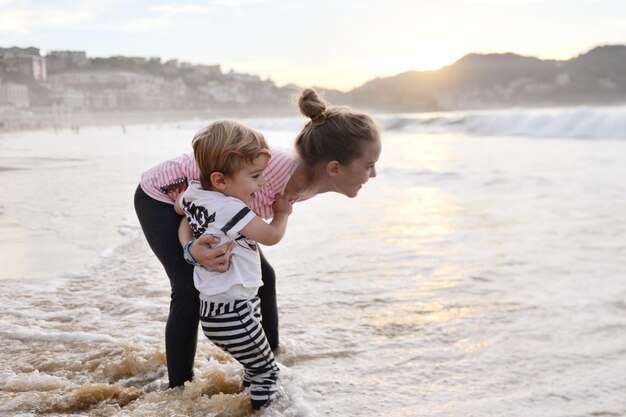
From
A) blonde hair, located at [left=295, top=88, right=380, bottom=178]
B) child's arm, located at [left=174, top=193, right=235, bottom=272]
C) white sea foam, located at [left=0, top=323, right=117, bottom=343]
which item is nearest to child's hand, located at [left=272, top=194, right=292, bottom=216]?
blonde hair, located at [left=295, top=88, right=380, bottom=178]

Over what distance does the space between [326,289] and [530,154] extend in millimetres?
11704

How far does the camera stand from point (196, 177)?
7.82 ft

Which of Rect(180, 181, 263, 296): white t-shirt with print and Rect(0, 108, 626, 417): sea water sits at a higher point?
Rect(180, 181, 263, 296): white t-shirt with print

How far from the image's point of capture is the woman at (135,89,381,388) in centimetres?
231

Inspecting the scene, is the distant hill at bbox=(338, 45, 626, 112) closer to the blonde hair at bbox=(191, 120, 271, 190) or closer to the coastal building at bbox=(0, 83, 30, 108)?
the coastal building at bbox=(0, 83, 30, 108)

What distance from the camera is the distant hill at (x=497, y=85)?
6838cm

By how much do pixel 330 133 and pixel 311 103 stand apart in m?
0.13

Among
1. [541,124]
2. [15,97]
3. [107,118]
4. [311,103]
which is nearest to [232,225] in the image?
[311,103]

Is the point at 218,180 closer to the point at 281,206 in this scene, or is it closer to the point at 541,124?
the point at 281,206

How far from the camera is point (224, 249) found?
2.06 meters

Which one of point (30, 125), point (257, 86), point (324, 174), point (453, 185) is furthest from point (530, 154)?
point (257, 86)

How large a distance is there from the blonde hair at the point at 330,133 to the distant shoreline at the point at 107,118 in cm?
4620

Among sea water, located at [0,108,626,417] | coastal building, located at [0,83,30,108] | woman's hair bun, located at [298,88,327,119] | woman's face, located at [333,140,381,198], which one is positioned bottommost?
sea water, located at [0,108,626,417]

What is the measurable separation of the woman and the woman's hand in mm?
162
